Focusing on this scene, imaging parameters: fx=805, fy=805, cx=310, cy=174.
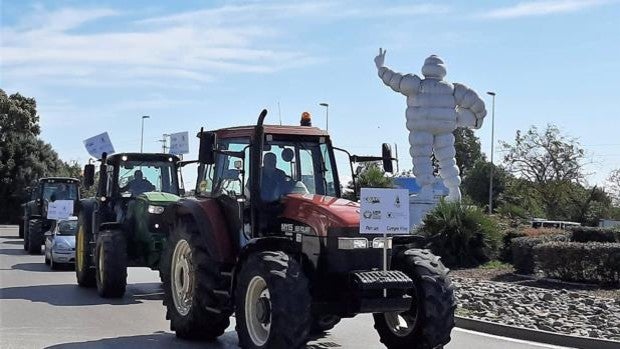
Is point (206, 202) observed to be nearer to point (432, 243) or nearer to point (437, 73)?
point (432, 243)

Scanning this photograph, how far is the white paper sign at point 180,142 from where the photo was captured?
2639 centimetres

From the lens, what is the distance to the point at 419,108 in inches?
1239

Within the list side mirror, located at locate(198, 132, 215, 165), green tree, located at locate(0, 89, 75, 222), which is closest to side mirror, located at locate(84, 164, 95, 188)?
side mirror, located at locate(198, 132, 215, 165)

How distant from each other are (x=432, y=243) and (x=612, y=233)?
4655 mm

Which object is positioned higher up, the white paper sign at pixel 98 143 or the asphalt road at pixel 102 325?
the white paper sign at pixel 98 143

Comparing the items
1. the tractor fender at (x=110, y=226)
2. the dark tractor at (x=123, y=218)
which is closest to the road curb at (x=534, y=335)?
the dark tractor at (x=123, y=218)

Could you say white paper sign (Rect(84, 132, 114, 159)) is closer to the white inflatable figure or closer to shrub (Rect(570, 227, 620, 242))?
the white inflatable figure

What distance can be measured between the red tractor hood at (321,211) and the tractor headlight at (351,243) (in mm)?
149

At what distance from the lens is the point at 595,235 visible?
68.9ft

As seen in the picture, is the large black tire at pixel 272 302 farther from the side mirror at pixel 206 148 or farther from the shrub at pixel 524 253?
the shrub at pixel 524 253

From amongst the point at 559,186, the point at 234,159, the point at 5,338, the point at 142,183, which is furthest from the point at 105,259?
the point at 559,186

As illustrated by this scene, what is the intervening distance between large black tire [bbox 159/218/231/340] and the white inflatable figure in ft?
70.7

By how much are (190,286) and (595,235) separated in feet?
45.9

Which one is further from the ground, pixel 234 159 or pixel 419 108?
pixel 419 108
